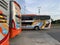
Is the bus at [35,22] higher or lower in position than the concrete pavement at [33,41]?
higher

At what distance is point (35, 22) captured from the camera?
34719 millimetres

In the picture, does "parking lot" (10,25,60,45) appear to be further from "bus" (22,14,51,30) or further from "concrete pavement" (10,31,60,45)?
"bus" (22,14,51,30)

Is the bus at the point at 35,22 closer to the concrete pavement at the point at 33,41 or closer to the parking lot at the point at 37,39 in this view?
the parking lot at the point at 37,39

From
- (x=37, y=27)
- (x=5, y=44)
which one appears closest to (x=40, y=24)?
(x=37, y=27)

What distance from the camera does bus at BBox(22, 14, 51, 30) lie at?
34.1m

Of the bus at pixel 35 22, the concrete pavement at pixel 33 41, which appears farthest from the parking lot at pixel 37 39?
the bus at pixel 35 22

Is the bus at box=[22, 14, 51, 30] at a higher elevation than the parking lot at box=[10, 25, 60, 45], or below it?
higher

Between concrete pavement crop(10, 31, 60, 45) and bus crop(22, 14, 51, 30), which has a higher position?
bus crop(22, 14, 51, 30)

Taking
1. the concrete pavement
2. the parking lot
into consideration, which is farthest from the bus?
the concrete pavement

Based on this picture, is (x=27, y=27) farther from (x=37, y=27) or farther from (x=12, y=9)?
(x=12, y=9)

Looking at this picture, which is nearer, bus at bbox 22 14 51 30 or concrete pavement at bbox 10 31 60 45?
concrete pavement at bbox 10 31 60 45

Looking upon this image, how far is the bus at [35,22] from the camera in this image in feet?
112

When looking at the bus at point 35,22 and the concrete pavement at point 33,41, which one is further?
the bus at point 35,22

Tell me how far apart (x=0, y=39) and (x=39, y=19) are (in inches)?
1106
